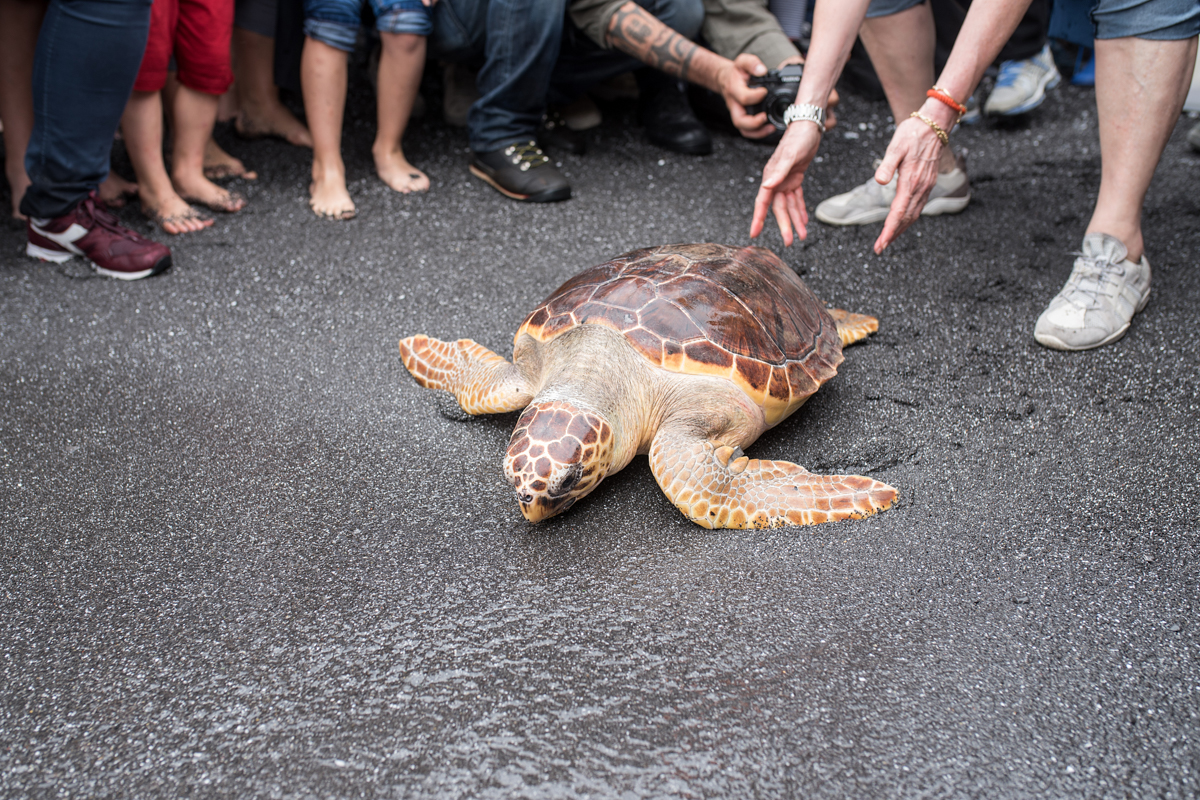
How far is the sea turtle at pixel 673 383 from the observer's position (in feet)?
4.21

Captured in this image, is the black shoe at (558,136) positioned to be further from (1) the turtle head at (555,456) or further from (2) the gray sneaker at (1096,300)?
(1) the turtle head at (555,456)

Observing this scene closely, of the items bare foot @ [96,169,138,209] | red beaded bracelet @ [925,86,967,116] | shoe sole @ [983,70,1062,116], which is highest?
red beaded bracelet @ [925,86,967,116]

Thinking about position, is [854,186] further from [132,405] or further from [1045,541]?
[132,405]

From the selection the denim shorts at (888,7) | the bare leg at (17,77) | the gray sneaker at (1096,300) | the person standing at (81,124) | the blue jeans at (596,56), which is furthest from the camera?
the blue jeans at (596,56)

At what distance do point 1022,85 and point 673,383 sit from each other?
8.69 feet

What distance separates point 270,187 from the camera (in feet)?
8.53

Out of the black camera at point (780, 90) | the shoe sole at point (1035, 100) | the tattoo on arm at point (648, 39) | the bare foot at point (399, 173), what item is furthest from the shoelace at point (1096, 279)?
the bare foot at point (399, 173)

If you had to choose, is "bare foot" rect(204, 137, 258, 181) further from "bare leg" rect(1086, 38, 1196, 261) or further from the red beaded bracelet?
"bare leg" rect(1086, 38, 1196, 261)

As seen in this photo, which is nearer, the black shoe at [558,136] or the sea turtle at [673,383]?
the sea turtle at [673,383]

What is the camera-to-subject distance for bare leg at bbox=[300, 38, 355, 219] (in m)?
2.42

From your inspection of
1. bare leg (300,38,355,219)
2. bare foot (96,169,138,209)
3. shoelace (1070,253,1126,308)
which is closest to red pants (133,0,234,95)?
bare leg (300,38,355,219)

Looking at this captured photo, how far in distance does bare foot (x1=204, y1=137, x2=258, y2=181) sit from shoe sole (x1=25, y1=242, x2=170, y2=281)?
62 centimetres

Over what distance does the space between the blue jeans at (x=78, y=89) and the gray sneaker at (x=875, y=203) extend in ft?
6.28

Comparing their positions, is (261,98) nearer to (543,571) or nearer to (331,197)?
(331,197)
